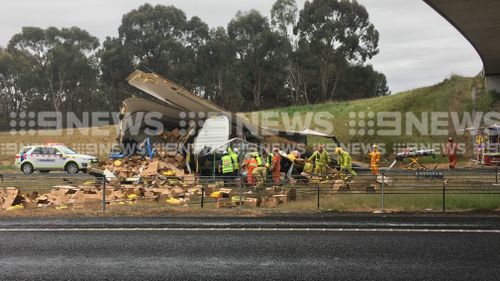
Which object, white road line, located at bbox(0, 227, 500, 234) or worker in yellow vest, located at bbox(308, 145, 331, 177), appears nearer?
white road line, located at bbox(0, 227, 500, 234)

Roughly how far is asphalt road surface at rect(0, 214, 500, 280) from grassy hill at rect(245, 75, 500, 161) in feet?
85.2

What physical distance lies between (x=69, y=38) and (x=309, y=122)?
4594cm

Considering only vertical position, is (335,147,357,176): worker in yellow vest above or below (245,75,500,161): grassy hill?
below

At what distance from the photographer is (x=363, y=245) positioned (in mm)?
9078

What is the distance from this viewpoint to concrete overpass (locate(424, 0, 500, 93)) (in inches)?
563

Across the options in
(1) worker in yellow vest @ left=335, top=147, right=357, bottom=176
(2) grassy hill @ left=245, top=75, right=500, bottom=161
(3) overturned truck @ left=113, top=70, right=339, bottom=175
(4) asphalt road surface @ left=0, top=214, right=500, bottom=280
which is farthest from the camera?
(2) grassy hill @ left=245, top=75, right=500, bottom=161

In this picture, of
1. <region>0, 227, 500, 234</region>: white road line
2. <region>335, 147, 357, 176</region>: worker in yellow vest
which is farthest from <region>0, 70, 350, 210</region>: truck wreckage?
<region>0, 227, 500, 234</region>: white road line

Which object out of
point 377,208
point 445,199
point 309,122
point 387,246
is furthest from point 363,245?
point 309,122

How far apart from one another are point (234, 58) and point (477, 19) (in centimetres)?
5525

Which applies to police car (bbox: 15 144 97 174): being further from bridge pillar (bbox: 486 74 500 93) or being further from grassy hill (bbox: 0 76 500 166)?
bridge pillar (bbox: 486 74 500 93)

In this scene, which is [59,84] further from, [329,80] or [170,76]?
[329,80]

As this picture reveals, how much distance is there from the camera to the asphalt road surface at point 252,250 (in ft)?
23.8

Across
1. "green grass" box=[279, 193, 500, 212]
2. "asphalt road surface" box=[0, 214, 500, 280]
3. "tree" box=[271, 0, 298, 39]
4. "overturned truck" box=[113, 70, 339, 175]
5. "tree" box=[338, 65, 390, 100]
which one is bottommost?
"asphalt road surface" box=[0, 214, 500, 280]

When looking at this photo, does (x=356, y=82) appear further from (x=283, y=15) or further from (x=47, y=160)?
(x=47, y=160)
